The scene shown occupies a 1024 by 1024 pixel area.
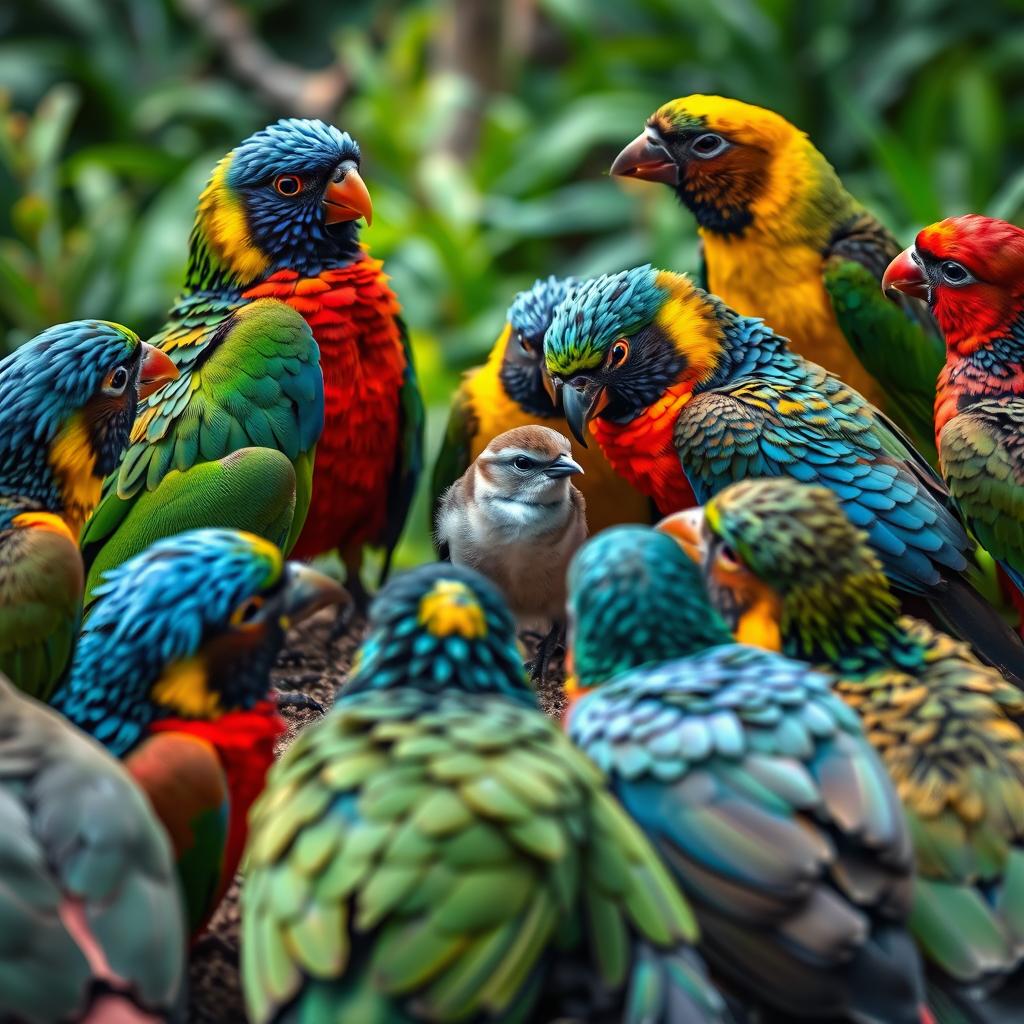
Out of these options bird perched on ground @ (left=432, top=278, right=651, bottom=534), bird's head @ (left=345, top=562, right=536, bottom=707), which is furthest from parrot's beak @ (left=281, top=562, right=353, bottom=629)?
bird perched on ground @ (left=432, top=278, right=651, bottom=534)

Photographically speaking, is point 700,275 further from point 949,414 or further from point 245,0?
point 245,0

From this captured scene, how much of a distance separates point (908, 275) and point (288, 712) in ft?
6.75

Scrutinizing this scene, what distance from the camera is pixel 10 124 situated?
848cm

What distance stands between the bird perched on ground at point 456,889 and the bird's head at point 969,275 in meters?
2.08

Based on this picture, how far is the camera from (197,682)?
268 cm

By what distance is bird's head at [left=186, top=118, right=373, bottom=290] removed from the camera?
13.5 ft

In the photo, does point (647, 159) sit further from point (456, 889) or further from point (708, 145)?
point (456, 889)

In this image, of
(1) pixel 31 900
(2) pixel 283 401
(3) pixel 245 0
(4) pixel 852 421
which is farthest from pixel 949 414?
(3) pixel 245 0

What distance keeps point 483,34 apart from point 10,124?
10.7ft

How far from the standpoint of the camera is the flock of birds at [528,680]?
2193 mm

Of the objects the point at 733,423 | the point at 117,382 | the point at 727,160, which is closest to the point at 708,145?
the point at 727,160

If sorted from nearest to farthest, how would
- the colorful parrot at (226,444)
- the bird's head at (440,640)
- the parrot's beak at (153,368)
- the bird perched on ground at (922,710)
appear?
the bird perched on ground at (922,710)
the bird's head at (440,640)
the parrot's beak at (153,368)
the colorful parrot at (226,444)

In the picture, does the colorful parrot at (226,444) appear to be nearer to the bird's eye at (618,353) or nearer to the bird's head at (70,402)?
the bird's head at (70,402)

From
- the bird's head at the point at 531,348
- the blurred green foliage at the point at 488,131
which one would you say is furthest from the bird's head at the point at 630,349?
the blurred green foliage at the point at 488,131
